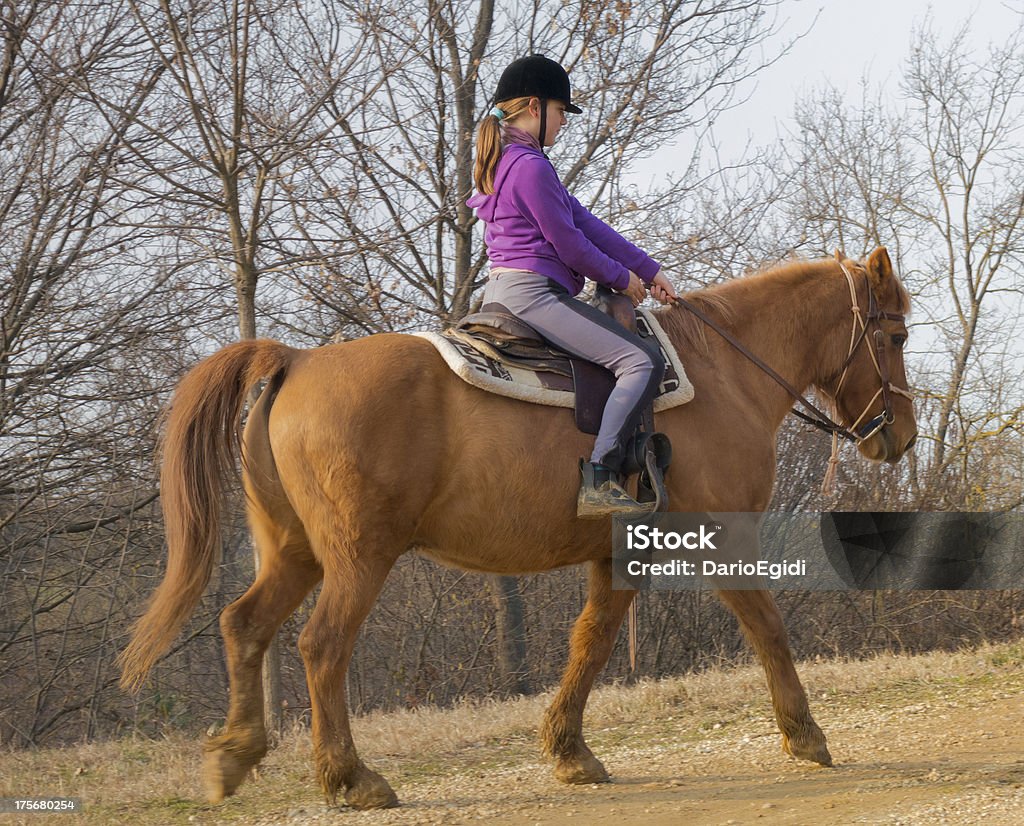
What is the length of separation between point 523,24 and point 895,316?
6.02m

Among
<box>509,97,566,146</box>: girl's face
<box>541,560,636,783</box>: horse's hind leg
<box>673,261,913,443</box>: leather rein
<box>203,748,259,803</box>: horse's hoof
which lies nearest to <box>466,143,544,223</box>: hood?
<box>509,97,566,146</box>: girl's face

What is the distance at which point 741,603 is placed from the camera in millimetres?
5457

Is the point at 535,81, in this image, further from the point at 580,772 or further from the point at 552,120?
the point at 580,772

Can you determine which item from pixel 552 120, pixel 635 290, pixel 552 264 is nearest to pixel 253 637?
pixel 552 264

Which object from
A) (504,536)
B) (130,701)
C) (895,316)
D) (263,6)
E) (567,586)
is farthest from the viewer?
(567,586)

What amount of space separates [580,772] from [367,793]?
3.66ft

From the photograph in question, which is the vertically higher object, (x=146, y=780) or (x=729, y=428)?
(x=729, y=428)

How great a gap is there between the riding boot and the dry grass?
192cm

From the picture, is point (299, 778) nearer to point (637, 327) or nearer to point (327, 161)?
point (637, 327)

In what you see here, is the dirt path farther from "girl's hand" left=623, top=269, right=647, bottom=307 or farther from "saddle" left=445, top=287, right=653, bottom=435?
"girl's hand" left=623, top=269, right=647, bottom=307

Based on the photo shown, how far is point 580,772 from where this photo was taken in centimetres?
542

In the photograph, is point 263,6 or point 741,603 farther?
point 263,6

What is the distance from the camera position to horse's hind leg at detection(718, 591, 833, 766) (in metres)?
5.45

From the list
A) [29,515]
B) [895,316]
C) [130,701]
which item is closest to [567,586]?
[130,701]
